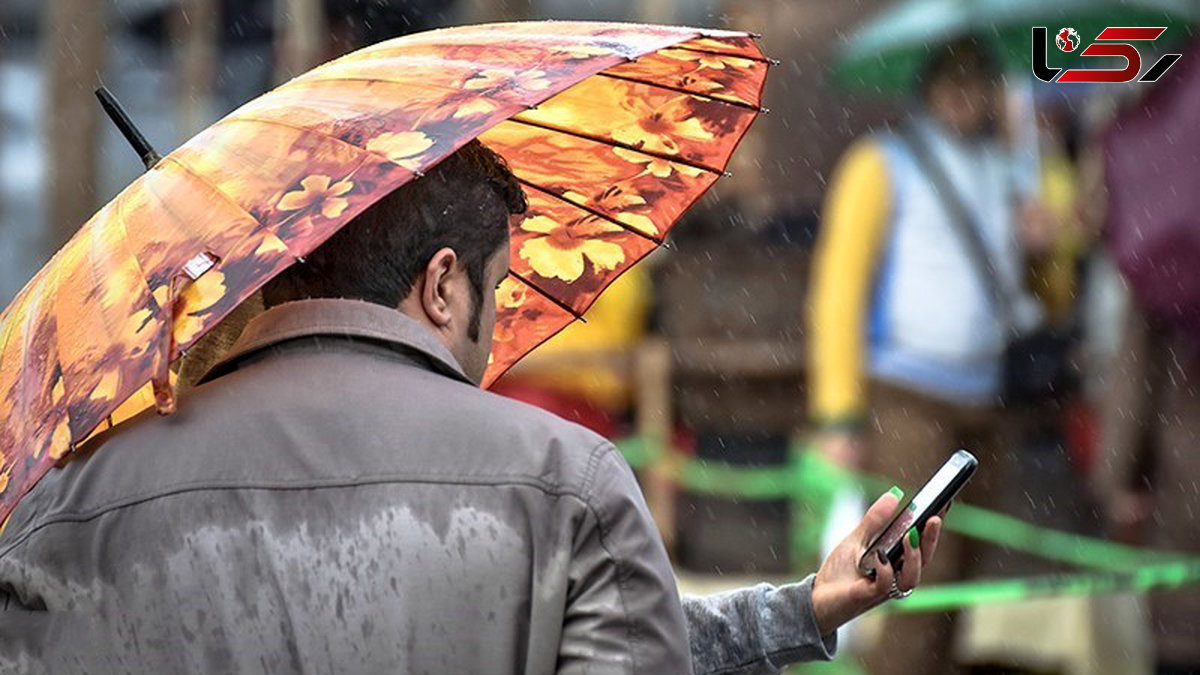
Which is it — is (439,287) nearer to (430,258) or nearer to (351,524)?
(430,258)

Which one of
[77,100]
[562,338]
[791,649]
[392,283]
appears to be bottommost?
[562,338]

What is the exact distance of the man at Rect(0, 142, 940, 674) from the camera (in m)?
2.51

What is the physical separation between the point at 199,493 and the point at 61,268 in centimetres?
50

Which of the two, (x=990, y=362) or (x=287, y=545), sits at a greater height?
(x=287, y=545)

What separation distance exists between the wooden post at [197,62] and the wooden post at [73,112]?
478mm

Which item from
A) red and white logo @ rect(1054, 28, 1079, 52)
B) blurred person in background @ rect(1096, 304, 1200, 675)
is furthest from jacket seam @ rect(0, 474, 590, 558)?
red and white logo @ rect(1054, 28, 1079, 52)

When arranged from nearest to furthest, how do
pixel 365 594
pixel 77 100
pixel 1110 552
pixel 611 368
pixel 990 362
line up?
pixel 365 594
pixel 990 362
pixel 1110 552
pixel 611 368
pixel 77 100

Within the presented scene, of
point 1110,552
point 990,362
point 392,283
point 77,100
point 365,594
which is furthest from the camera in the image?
point 77,100

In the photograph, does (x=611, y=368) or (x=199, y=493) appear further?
(x=611, y=368)

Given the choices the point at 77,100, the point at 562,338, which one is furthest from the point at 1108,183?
the point at 77,100

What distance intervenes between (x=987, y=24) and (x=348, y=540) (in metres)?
5.85

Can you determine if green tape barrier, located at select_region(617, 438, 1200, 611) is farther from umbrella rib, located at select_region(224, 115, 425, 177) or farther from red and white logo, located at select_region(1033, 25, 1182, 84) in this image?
umbrella rib, located at select_region(224, 115, 425, 177)

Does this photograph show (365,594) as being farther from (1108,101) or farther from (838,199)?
(1108,101)

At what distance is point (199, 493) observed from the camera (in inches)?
101
